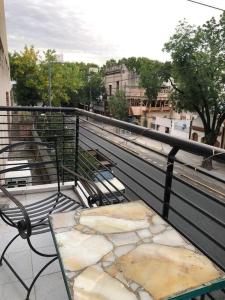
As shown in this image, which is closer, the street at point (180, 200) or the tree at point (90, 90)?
the street at point (180, 200)

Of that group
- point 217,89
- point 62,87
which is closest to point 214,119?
point 217,89

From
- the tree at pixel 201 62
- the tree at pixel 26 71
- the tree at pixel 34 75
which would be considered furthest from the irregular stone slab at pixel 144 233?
the tree at pixel 26 71

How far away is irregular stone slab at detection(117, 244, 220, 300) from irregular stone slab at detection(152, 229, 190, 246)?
4 cm

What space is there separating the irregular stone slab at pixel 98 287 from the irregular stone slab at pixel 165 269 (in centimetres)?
6

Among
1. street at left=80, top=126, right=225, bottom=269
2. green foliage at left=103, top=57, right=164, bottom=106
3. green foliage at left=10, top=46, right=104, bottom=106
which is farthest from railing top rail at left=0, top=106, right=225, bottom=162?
green foliage at left=10, top=46, right=104, bottom=106

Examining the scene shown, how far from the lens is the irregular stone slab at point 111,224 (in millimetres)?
1191

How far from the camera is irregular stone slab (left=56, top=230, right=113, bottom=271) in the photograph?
37.5 inches

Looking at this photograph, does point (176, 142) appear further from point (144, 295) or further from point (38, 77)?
point (38, 77)

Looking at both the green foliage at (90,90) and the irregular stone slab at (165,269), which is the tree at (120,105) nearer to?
the green foliage at (90,90)

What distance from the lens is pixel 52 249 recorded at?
2152 mm


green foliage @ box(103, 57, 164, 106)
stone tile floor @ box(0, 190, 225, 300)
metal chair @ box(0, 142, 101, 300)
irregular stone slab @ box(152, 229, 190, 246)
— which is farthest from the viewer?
green foliage @ box(103, 57, 164, 106)

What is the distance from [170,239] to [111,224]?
266mm

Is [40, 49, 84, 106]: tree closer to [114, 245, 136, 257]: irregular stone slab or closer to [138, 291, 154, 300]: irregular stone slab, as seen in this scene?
[114, 245, 136, 257]: irregular stone slab

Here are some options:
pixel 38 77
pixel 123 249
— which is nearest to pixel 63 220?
pixel 123 249
